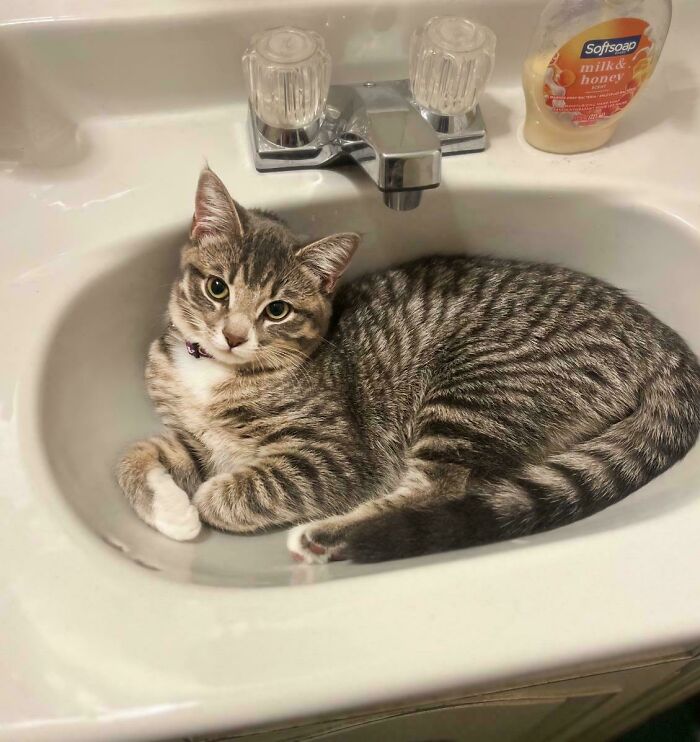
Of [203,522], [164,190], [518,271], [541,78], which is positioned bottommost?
[203,522]

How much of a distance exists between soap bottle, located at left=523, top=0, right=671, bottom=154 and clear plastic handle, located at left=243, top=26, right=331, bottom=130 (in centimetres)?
29

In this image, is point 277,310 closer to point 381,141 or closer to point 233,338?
point 233,338

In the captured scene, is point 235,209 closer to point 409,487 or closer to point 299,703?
point 409,487

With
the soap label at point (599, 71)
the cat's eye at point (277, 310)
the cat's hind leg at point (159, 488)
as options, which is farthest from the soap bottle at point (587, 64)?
the cat's hind leg at point (159, 488)

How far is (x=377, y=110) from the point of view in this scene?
0.72 m

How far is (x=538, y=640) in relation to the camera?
1.62ft

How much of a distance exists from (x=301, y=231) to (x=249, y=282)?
0.13 metres

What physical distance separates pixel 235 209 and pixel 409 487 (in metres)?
0.43

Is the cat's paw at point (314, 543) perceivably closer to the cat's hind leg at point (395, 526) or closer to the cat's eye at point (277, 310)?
the cat's hind leg at point (395, 526)

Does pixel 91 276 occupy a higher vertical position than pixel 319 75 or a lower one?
lower

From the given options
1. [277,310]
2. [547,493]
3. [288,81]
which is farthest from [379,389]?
[288,81]

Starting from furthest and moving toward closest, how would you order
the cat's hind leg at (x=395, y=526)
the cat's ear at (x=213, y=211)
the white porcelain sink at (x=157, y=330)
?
the cat's ear at (x=213, y=211), the cat's hind leg at (x=395, y=526), the white porcelain sink at (x=157, y=330)

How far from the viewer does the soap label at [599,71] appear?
0.77 metres

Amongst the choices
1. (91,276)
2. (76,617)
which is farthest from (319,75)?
(76,617)
